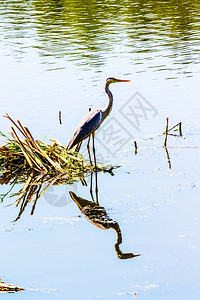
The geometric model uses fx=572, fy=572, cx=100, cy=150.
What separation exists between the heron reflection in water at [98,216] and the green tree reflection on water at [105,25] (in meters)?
11.0

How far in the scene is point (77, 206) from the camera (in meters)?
8.93

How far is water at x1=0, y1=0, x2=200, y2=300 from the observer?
21.8 feet

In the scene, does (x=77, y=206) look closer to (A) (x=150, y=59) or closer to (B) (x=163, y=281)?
(B) (x=163, y=281)

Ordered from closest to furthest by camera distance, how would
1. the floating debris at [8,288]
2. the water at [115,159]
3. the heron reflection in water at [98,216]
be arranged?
the floating debris at [8,288] → the water at [115,159] → the heron reflection in water at [98,216]

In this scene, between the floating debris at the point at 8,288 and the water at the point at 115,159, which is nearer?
the floating debris at the point at 8,288

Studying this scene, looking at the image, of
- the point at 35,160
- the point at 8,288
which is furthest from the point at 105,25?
the point at 8,288

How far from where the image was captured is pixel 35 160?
1014cm

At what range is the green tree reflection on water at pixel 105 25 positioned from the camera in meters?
21.8

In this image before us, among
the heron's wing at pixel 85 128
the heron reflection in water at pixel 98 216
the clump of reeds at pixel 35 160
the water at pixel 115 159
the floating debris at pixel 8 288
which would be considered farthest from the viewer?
the heron's wing at pixel 85 128

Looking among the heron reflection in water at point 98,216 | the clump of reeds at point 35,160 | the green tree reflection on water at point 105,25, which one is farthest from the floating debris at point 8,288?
the green tree reflection on water at point 105,25

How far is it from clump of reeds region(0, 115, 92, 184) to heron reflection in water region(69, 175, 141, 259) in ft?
2.72

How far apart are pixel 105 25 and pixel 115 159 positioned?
17.6 m

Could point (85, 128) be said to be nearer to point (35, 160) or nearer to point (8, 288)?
point (35, 160)

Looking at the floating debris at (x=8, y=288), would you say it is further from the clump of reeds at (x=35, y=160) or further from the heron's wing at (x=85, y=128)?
the heron's wing at (x=85, y=128)
